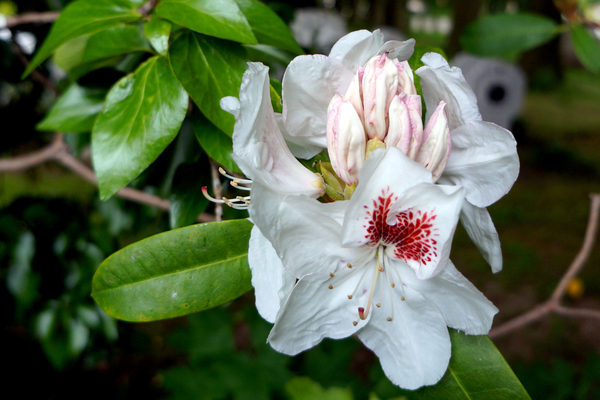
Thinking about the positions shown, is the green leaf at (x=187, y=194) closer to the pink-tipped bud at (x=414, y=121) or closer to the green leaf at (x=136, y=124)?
the green leaf at (x=136, y=124)

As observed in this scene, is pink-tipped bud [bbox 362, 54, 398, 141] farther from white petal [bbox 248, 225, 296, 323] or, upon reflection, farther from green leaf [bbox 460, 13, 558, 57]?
green leaf [bbox 460, 13, 558, 57]

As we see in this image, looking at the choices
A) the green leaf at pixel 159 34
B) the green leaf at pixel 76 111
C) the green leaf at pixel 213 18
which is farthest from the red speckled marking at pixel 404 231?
the green leaf at pixel 76 111

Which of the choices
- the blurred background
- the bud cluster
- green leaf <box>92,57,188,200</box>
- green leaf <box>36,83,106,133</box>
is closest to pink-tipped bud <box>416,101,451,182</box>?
the bud cluster

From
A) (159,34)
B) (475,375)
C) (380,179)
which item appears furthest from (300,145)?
(475,375)

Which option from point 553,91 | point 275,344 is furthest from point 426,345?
point 553,91

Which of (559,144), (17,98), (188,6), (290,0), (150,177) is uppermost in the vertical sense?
(188,6)

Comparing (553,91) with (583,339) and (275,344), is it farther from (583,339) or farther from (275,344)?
(275,344)

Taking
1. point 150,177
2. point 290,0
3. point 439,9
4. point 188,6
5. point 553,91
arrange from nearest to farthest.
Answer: point 188,6
point 150,177
point 290,0
point 553,91
point 439,9
